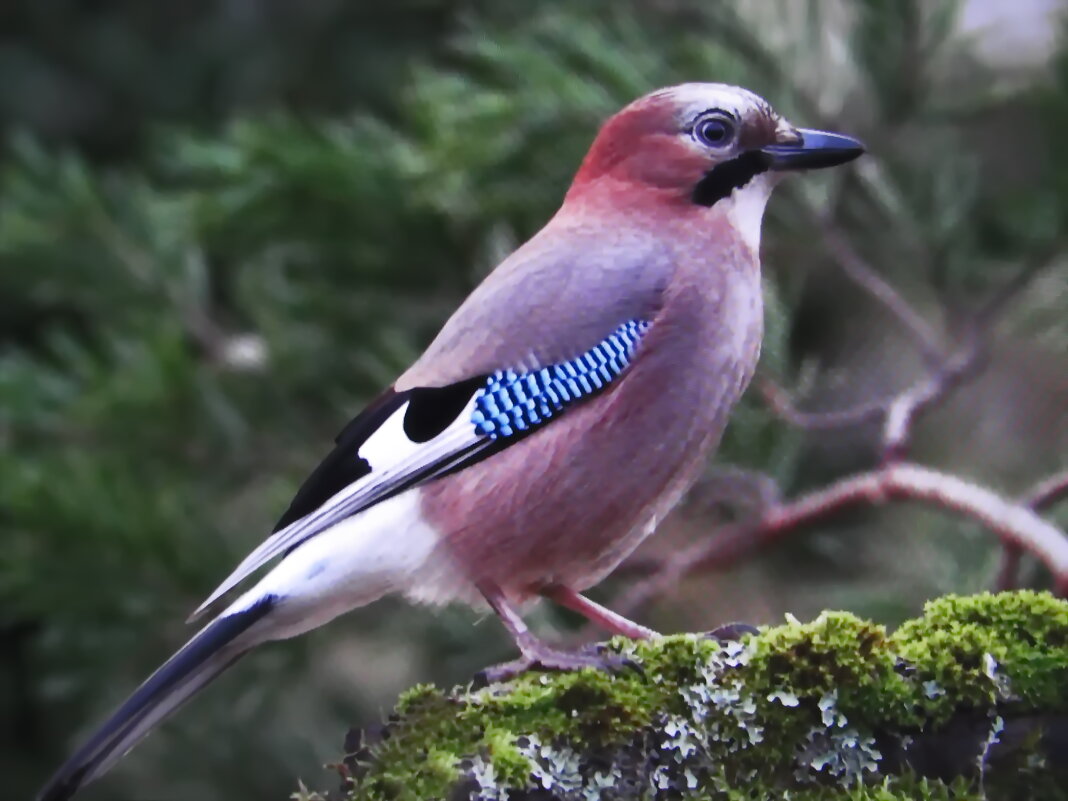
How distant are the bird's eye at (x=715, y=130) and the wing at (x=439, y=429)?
0.28m

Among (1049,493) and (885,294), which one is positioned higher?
(885,294)

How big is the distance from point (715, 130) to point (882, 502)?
65 centimetres

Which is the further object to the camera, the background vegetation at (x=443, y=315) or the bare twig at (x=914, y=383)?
the background vegetation at (x=443, y=315)

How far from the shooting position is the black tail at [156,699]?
163 centimetres

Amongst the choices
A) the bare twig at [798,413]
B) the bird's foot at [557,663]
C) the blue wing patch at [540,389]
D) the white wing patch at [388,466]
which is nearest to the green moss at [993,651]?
the bird's foot at [557,663]

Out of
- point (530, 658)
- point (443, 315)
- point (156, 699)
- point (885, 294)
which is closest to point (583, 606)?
point (530, 658)

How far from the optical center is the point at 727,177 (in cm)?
194

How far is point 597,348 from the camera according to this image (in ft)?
5.95

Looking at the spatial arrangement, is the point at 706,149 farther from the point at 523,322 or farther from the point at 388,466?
the point at 388,466

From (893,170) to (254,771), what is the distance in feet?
6.86

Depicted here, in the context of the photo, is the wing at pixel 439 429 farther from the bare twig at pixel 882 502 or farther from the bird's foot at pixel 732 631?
the bare twig at pixel 882 502

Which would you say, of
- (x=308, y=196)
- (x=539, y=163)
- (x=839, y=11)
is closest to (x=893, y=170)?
(x=839, y=11)

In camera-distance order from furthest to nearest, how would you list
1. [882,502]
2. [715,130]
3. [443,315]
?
[443,315], [882,502], [715,130]

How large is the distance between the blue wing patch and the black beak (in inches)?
12.0
